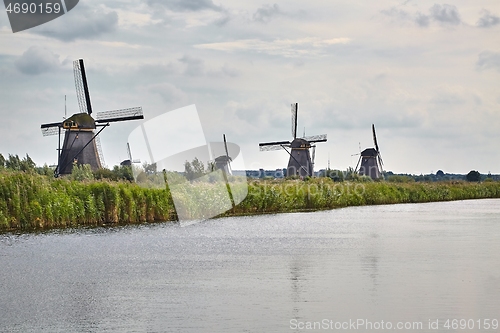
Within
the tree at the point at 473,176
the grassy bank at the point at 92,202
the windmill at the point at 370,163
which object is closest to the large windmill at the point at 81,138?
the grassy bank at the point at 92,202

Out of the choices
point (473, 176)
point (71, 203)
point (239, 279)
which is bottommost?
point (239, 279)

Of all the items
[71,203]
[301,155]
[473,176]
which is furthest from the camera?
[473,176]

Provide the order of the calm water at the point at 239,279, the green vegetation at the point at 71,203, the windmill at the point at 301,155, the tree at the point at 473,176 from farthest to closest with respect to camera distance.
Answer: the tree at the point at 473,176
the windmill at the point at 301,155
the green vegetation at the point at 71,203
the calm water at the point at 239,279

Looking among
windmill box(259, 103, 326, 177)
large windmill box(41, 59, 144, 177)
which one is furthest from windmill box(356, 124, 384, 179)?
large windmill box(41, 59, 144, 177)

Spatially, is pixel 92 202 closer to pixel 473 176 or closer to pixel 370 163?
pixel 370 163

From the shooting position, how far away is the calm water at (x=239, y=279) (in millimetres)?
11367

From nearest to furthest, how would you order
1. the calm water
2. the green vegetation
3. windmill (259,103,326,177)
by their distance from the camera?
the calm water < the green vegetation < windmill (259,103,326,177)

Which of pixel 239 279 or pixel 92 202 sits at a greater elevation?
pixel 92 202

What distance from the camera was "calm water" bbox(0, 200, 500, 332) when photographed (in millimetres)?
11367

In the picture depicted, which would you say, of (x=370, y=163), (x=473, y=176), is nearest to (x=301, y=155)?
(x=370, y=163)

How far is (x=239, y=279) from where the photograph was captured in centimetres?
1514

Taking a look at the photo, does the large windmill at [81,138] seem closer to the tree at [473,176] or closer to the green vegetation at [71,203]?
the green vegetation at [71,203]

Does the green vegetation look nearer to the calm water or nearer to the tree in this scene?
the calm water

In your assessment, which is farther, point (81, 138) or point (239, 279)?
point (81, 138)
